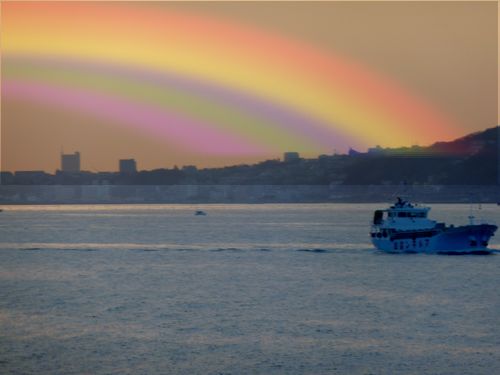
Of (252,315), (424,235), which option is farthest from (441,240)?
(252,315)

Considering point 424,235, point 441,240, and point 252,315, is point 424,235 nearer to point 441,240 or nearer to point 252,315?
point 441,240

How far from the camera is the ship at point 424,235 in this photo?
10012 cm

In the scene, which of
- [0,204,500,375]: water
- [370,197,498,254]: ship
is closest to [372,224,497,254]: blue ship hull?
[370,197,498,254]: ship

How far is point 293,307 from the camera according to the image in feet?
185

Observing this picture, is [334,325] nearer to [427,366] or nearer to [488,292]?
[427,366]

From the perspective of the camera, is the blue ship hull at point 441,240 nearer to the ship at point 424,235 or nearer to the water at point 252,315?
the ship at point 424,235

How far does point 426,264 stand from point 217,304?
34.9 metres

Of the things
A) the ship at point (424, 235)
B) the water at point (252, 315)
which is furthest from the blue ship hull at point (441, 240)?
the water at point (252, 315)

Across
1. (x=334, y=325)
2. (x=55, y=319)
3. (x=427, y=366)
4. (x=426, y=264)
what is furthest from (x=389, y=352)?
(x=426, y=264)

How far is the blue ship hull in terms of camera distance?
100500 millimetres

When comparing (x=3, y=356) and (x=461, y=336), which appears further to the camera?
(x=461, y=336)

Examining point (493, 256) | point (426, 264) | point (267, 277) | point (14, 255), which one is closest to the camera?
point (267, 277)

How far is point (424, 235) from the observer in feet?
332

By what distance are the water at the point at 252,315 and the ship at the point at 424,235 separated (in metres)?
3.50
